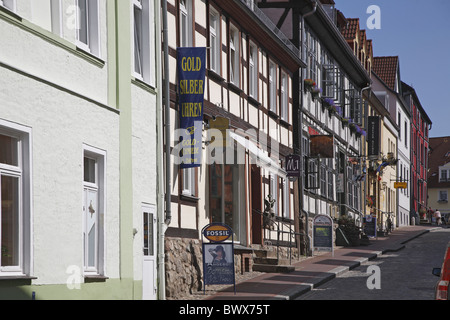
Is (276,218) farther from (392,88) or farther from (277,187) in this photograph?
(392,88)

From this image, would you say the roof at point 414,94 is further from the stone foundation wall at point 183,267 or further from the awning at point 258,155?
the stone foundation wall at point 183,267

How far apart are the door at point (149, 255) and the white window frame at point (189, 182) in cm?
215

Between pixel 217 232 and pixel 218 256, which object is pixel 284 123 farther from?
pixel 218 256

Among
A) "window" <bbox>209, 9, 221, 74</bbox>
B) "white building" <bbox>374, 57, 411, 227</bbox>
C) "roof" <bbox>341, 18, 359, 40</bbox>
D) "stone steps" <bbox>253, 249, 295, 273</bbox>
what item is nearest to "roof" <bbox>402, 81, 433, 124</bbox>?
"white building" <bbox>374, 57, 411, 227</bbox>

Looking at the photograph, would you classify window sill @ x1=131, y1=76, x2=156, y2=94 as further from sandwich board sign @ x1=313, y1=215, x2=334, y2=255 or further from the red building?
the red building

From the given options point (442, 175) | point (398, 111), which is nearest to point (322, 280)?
point (398, 111)

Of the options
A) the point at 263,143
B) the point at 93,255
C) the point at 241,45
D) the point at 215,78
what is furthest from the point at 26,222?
the point at 263,143

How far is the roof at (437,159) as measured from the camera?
102312 mm

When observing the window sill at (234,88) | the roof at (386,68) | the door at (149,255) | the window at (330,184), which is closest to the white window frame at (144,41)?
the door at (149,255)

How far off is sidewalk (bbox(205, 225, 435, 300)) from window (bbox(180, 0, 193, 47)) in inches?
211

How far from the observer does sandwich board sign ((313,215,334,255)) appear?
27.4 m

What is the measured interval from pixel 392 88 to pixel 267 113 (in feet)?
124
